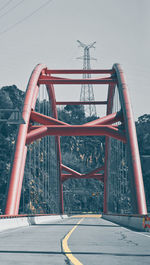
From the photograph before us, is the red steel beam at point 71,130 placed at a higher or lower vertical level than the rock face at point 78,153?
lower

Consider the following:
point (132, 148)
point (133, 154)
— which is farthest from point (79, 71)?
point (133, 154)

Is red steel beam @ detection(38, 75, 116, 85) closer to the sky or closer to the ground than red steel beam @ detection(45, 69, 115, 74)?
closer to the ground

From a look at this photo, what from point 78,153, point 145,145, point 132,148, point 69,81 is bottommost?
point 132,148

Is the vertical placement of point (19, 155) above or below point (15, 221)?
above

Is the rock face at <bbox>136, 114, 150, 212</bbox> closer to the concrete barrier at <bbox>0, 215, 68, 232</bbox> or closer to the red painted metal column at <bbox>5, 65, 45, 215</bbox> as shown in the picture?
the red painted metal column at <bbox>5, 65, 45, 215</bbox>

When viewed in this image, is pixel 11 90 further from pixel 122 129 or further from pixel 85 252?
pixel 85 252

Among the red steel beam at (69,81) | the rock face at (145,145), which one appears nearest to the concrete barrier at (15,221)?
the red steel beam at (69,81)

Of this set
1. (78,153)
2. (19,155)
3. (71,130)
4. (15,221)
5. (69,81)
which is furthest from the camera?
(78,153)

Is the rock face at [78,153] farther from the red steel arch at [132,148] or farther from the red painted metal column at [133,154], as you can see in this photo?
the red painted metal column at [133,154]

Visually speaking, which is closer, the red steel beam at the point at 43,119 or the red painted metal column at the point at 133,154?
the red painted metal column at the point at 133,154

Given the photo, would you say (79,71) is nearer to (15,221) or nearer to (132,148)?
(132,148)

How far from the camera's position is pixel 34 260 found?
8938 mm

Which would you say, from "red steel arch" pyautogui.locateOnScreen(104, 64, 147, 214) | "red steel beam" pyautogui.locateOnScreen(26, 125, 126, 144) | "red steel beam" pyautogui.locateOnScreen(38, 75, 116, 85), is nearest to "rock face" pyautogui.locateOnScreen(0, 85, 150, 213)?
"red steel beam" pyautogui.locateOnScreen(38, 75, 116, 85)

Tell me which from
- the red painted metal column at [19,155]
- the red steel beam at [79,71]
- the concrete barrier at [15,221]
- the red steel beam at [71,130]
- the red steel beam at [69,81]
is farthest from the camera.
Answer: the red steel beam at [79,71]
